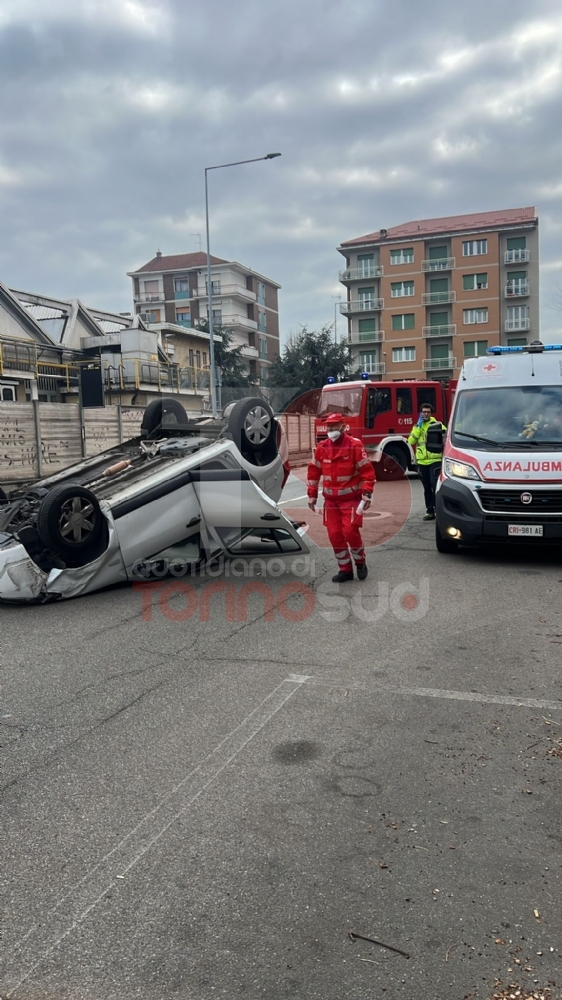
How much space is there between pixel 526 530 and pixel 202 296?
6409cm

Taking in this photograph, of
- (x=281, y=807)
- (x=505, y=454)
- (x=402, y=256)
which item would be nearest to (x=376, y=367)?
(x=402, y=256)

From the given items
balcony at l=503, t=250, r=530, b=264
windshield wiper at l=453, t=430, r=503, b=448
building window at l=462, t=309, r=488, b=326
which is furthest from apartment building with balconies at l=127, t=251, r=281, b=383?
windshield wiper at l=453, t=430, r=503, b=448

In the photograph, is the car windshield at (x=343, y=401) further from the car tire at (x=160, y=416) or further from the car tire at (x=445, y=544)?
the car tire at (x=445, y=544)

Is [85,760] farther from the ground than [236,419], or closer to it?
closer to it

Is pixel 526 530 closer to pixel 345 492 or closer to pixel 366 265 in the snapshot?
pixel 345 492

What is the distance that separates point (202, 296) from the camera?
224 ft

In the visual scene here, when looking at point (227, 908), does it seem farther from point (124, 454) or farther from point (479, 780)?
point (124, 454)

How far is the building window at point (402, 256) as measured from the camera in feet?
206

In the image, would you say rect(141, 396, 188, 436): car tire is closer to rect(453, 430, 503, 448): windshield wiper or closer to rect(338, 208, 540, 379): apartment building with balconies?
rect(453, 430, 503, 448): windshield wiper

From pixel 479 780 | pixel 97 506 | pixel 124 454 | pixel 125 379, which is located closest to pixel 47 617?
pixel 97 506

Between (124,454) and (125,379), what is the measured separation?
28794 millimetres

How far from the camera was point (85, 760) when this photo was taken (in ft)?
11.9

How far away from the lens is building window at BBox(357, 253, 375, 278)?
2522 inches

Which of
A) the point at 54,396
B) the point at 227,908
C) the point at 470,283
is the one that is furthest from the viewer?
the point at 470,283
